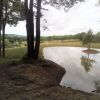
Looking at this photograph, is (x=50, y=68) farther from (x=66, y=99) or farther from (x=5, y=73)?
(x=66, y=99)

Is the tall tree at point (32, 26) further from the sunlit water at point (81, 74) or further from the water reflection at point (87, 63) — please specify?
the water reflection at point (87, 63)

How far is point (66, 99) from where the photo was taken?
1052cm

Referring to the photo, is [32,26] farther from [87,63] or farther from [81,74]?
[87,63]

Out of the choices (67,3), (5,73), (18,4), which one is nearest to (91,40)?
(18,4)

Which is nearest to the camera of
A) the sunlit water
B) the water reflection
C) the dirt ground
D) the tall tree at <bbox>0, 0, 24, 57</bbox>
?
the dirt ground

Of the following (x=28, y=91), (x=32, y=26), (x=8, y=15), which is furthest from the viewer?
(x=8, y=15)

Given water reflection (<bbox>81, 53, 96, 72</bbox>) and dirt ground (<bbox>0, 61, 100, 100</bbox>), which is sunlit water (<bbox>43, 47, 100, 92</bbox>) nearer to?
water reflection (<bbox>81, 53, 96, 72</bbox>)

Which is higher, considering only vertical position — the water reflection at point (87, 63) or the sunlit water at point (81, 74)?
the sunlit water at point (81, 74)

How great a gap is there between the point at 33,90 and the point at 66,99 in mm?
2227

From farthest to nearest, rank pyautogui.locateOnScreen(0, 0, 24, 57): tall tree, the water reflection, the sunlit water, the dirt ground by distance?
pyautogui.locateOnScreen(0, 0, 24, 57): tall tree → the water reflection → the sunlit water → the dirt ground

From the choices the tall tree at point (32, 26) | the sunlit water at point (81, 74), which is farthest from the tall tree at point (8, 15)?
the tall tree at point (32, 26)

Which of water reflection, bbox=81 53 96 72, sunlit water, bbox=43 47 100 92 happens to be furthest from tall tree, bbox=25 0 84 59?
water reflection, bbox=81 53 96 72

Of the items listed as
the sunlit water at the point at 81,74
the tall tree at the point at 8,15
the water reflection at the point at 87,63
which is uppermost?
the tall tree at the point at 8,15

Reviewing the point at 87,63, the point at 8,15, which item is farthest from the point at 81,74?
the point at 8,15
